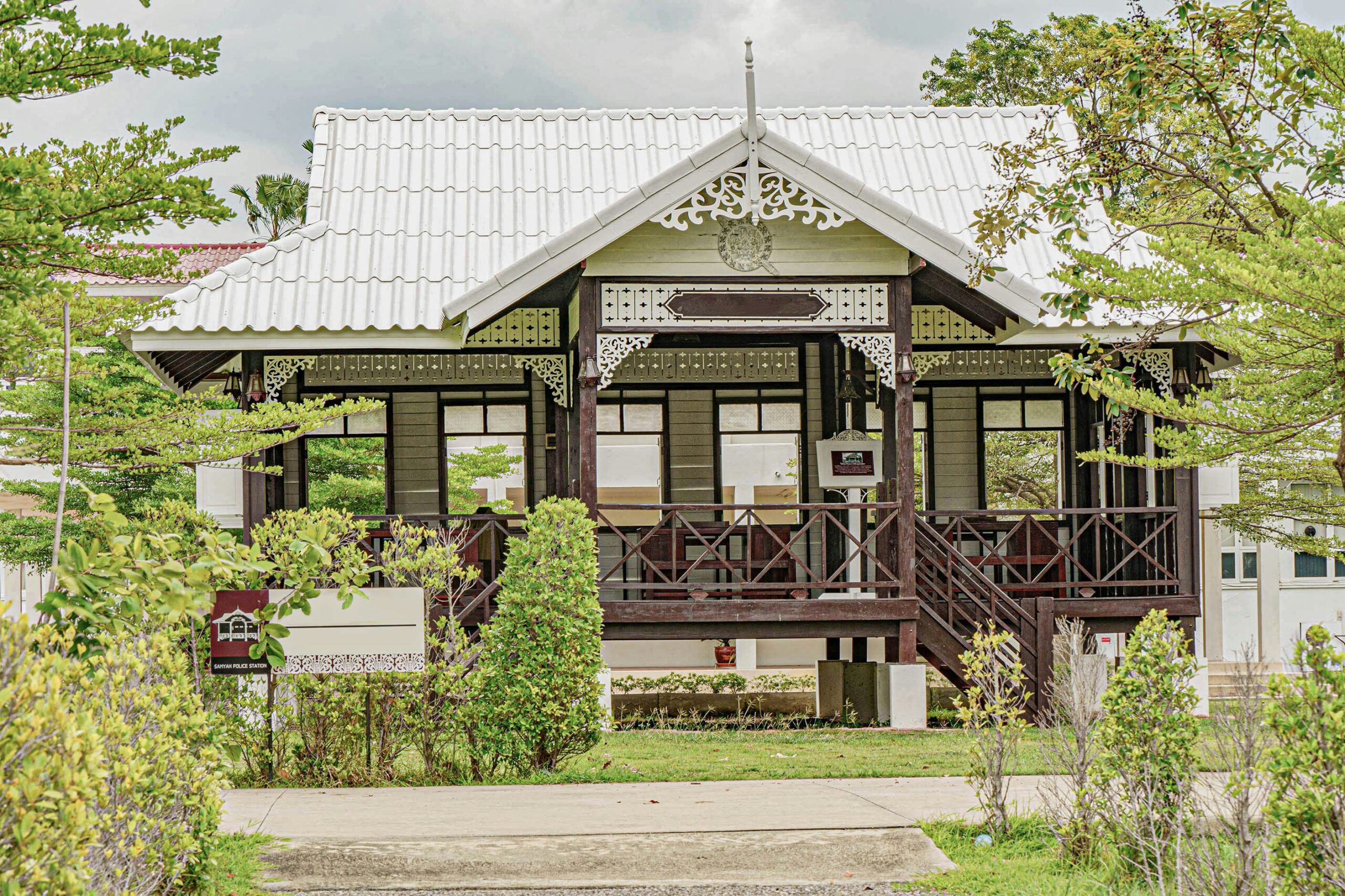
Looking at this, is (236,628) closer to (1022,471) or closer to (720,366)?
(720,366)

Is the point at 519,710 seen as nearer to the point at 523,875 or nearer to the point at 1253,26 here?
the point at 523,875

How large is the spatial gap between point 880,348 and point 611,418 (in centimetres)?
522

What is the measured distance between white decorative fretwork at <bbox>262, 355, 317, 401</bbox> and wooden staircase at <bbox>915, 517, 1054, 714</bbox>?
6.85 meters

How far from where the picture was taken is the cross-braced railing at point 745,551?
13.0 metres

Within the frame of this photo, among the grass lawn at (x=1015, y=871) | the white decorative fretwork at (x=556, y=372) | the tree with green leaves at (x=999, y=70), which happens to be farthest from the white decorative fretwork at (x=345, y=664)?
the tree with green leaves at (x=999, y=70)

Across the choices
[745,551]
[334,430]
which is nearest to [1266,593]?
[745,551]

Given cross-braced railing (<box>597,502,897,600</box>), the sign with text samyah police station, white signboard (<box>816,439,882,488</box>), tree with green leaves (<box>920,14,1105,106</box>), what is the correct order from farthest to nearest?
tree with green leaves (<box>920,14,1105,106</box>)
white signboard (<box>816,439,882,488</box>)
cross-braced railing (<box>597,502,897,600</box>)
the sign with text samyah police station

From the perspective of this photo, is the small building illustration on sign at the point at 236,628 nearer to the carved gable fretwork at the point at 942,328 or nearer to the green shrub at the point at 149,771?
the green shrub at the point at 149,771

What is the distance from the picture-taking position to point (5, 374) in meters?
11.7

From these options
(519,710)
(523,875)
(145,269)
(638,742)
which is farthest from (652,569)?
(523,875)

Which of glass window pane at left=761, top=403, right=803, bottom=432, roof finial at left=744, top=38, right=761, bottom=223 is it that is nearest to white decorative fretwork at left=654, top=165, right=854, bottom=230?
roof finial at left=744, top=38, right=761, bottom=223

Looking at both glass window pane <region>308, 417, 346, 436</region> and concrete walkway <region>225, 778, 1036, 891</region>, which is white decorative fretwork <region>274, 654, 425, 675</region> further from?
glass window pane <region>308, 417, 346, 436</region>

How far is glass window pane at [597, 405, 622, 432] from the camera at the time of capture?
17406 mm

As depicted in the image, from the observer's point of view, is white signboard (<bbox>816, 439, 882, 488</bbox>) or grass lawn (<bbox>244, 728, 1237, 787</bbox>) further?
white signboard (<bbox>816, 439, 882, 488</bbox>)
